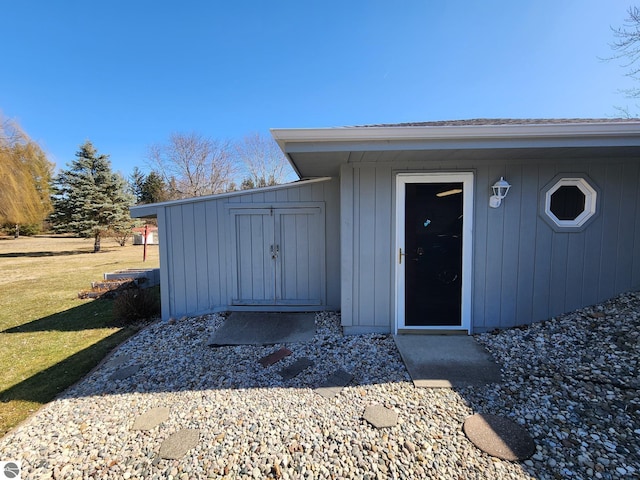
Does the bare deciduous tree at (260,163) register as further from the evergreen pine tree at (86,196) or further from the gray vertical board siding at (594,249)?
the gray vertical board siding at (594,249)

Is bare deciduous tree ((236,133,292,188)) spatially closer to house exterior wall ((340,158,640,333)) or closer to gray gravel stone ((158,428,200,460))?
house exterior wall ((340,158,640,333))

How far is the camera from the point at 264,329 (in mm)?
4051

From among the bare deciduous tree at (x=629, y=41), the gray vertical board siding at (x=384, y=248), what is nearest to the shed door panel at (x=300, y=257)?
the gray vertical board siding at (x=384, y=248)

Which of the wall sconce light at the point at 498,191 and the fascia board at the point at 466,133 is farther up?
the fascia board at the point at 466,133

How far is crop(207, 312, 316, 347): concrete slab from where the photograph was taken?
12.0ft

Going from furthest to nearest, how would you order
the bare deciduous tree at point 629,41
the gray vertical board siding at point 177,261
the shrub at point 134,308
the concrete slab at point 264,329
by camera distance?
the bare deciduous tree at point 629,41 → the shrub at point 134,308 → the gray vertical board siding at point 177,261 → the concrete slab at point 264,329

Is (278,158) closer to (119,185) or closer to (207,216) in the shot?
(119,185)

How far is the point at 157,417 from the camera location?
2.22 metres

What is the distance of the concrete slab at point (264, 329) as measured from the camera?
144 inches

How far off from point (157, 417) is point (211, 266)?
9.15 feet

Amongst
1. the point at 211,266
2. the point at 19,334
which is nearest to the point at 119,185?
the point at 19,334

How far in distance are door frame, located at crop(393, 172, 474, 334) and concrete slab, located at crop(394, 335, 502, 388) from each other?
0.18m

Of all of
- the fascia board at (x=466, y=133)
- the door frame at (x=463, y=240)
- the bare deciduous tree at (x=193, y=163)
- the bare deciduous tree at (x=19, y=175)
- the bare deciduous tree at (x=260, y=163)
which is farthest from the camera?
the bare deciduous tree at (x=260, y=163)

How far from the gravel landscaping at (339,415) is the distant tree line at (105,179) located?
15.5 metres
